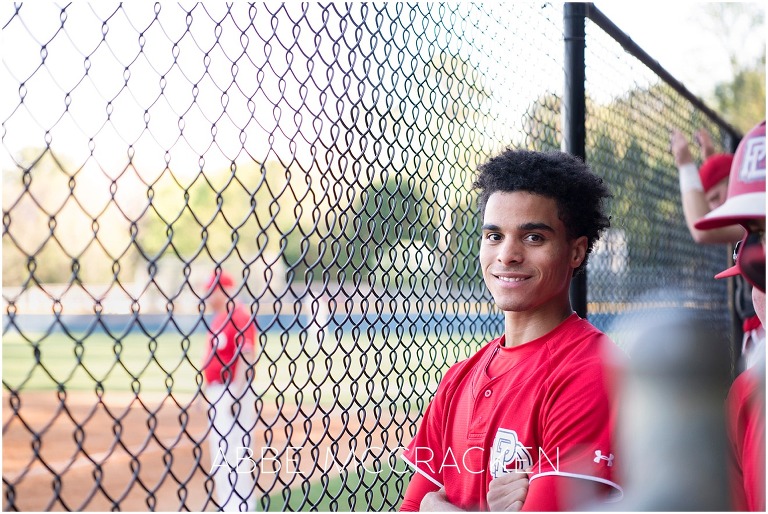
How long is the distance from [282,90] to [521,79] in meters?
1.35

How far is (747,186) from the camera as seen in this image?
139cm

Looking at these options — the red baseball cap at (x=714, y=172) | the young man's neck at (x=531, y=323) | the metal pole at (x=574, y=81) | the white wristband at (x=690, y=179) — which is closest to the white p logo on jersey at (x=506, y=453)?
the young man's neck at (x=531, y=323)

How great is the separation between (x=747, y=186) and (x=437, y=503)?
0.96m

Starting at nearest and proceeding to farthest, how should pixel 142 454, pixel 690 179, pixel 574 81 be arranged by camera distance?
pixel 574 81
pixel 690 179
pixel 142 454

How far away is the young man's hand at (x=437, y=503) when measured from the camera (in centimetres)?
182

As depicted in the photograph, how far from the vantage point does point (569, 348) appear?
1845 mm

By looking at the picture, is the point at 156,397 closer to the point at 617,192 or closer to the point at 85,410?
the point at 85,410

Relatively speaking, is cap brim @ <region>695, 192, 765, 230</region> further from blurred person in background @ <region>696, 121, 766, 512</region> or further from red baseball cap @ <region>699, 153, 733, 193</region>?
red baseball cap @ <region>699, 153, 733, 193</region>

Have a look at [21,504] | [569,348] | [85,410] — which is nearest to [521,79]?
[569,348]

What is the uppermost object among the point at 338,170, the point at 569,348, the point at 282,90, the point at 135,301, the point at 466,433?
the point at 282,90

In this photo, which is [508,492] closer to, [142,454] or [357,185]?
[357,185]

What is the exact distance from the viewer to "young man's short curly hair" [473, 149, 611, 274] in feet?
6.66

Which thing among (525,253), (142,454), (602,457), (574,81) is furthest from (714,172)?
(142,454)

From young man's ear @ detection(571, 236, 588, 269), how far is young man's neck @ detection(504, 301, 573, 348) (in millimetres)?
140
